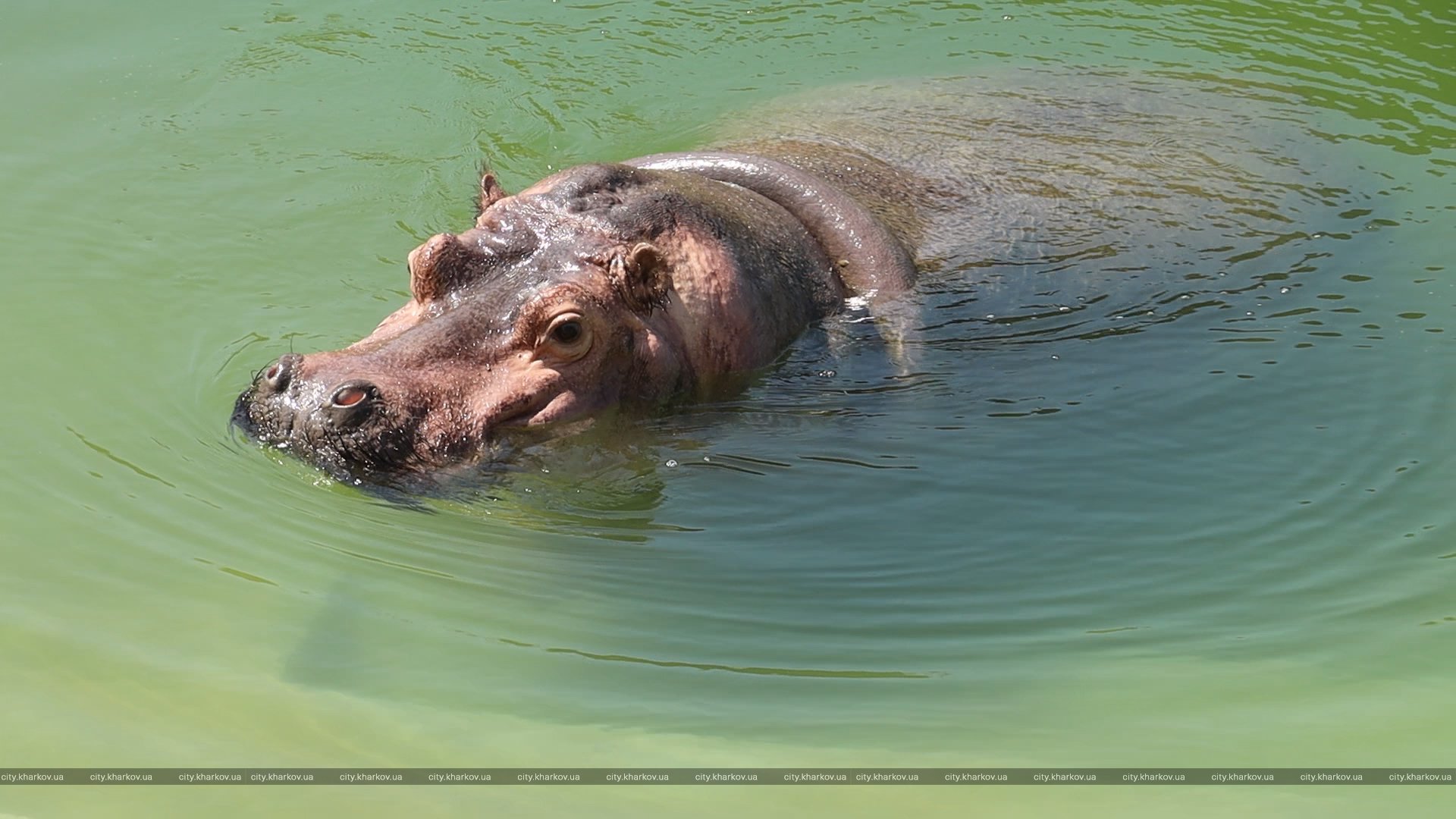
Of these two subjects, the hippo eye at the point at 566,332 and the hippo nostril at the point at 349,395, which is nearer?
the hippo nostril at the point at 349,395

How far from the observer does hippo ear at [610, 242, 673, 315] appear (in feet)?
21.2

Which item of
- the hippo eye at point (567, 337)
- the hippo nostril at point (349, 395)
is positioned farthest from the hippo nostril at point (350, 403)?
the hippo eye at point (567, 337)

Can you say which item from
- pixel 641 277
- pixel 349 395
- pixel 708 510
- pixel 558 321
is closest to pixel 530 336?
pixel 558 321

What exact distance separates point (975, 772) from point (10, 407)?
4.80 metres

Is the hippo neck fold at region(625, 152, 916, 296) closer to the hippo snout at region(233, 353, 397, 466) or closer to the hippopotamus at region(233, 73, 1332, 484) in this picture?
the hippopotamus at region(233, 73, 1332, 484)

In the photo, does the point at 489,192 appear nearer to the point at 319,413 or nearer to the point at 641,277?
the point at 641,277

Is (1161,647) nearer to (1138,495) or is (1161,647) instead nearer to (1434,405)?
(1138,495)

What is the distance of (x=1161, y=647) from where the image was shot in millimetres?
5555

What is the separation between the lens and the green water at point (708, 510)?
4770mm

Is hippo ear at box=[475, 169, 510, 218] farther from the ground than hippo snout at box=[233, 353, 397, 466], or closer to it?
farther from the ground

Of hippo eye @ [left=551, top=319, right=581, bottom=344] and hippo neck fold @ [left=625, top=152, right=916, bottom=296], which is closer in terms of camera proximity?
hippo eye @ [left=551, top=319, right=581, bottom=344]

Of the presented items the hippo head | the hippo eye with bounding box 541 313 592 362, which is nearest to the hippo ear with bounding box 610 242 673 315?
the hippo head

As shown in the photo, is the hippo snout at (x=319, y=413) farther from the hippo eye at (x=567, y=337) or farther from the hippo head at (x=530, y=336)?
the hippo eye at (x=567, y=337)

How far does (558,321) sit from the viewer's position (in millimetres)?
6230
